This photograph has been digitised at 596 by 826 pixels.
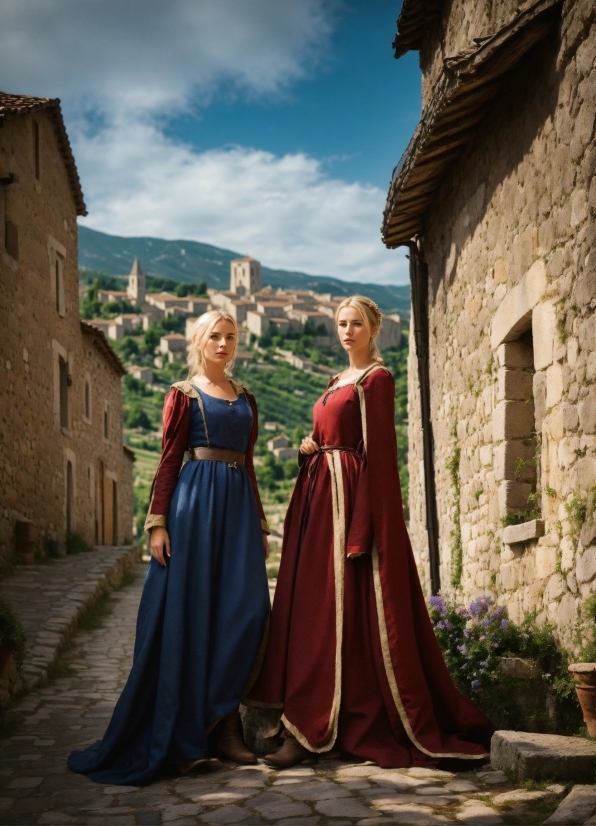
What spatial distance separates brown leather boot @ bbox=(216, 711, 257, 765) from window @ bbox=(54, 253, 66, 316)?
12.1 m

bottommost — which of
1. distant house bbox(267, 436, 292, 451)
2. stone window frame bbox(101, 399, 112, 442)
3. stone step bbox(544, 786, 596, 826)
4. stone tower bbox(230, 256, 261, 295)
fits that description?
stone step bbox(544, 786, 596, 826)

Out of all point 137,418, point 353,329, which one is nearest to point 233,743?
point 353,329

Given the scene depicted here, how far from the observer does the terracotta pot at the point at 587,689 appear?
386cm

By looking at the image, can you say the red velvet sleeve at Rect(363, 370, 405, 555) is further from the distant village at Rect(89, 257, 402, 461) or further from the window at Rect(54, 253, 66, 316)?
the distant village at Rect(89, 257, 402, 461)

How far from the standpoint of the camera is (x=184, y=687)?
4223 millimetres

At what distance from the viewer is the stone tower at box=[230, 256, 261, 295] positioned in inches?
6624

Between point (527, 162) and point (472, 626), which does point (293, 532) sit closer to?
point (472, 626)

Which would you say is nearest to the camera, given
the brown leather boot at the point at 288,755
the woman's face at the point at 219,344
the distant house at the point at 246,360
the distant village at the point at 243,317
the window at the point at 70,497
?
the brown leather boot at the point at 288,755

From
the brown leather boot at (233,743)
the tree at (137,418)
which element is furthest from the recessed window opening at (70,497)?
the tree at (137,418)

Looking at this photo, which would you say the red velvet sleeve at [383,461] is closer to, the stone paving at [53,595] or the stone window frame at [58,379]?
the stone paving at [53,595]

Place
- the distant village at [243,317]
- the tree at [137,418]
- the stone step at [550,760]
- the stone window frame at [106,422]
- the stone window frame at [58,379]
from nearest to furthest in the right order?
the stone step at [550,760]
the stone window frame at [58,379]
the stone window frame at [106,422]
the tree at [137,418]
the distant village at [243,317]

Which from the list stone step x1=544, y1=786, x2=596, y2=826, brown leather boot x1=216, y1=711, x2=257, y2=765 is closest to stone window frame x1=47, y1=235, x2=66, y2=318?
brown leather boot x1=216, y1=711, x2=257, y2=765

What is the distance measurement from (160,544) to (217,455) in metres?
0.49

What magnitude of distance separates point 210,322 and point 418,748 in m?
2.13
